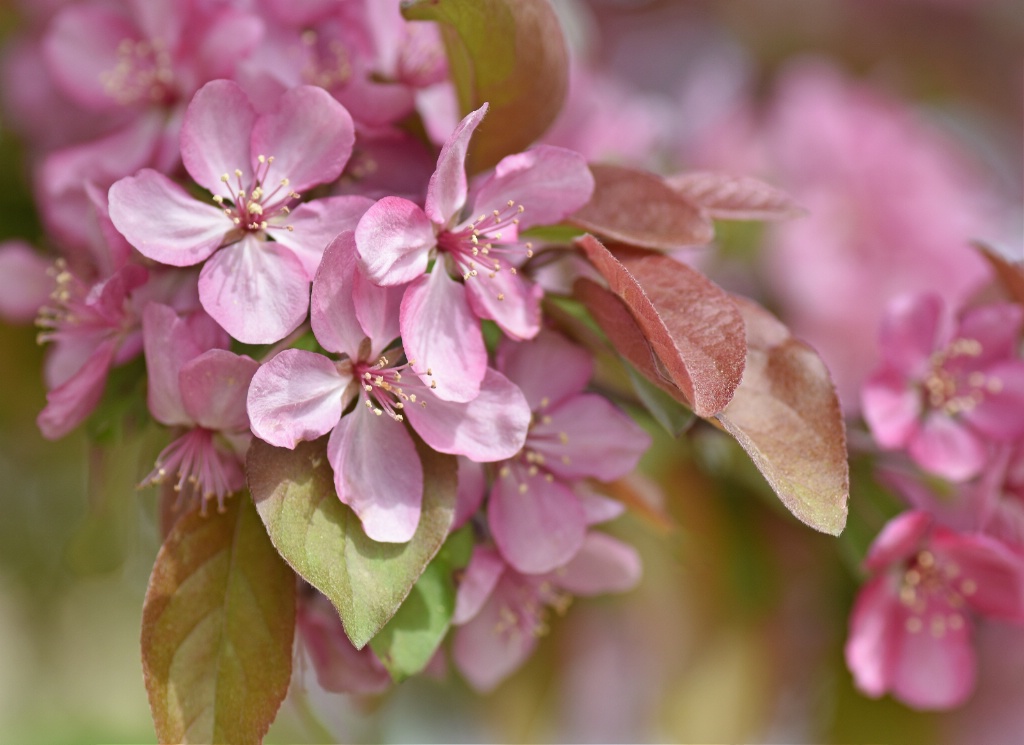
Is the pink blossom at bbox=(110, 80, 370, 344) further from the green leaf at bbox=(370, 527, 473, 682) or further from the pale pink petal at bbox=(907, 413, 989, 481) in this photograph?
the pale pink petal at bbox=(907, 413, 989, 481)

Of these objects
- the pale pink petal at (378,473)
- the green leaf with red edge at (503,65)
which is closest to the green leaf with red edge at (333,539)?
the pale pink petal at (378,473)

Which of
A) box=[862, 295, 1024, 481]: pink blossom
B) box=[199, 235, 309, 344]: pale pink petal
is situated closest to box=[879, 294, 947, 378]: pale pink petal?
box=[862, 295, 1024, 481]: pink blossom

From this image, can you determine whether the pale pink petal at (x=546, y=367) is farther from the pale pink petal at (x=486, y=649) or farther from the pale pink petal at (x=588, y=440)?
the pale pink petal at (x=486, y=649)

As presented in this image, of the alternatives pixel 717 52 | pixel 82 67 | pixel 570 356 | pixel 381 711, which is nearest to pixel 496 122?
pixel 570 356

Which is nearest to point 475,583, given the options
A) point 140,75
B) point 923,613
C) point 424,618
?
point 424,618

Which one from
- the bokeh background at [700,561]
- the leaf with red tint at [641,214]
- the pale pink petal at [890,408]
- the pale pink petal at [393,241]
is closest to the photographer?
the pale pink petal at [393,241]

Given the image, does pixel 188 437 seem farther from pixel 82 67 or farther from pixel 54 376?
pixel 82 67
